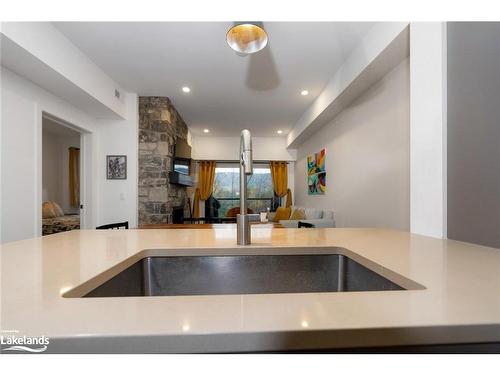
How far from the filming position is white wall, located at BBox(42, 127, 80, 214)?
19.0 feet

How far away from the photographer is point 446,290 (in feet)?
1.53

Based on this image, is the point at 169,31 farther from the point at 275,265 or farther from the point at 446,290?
the point at 446,290

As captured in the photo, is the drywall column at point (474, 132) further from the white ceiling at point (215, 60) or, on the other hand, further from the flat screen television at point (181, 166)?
the flat screen television at point (181, 166)

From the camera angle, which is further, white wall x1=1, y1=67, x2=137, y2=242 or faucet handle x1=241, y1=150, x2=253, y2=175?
white wall x1=1, y1=67, x2=137, y2=242

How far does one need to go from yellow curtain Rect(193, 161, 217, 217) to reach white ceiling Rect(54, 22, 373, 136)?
7.62ft

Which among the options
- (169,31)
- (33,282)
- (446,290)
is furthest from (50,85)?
(446,290)

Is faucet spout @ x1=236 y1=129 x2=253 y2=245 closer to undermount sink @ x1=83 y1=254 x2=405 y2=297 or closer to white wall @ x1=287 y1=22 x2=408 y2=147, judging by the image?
undermount sink @ x1=83 y1=254 x2=405 y2=297

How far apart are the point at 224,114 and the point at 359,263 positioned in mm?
4661

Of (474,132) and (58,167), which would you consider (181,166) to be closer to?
(58,167)

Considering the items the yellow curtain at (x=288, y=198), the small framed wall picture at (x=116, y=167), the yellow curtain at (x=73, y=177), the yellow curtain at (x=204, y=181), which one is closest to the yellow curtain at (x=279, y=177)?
the yellow curtain at (x=288, y=198)

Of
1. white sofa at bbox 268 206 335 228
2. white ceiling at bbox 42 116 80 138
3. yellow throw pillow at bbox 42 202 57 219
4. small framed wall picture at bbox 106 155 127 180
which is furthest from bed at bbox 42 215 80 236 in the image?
white sofa at bbox 268 206 335 228

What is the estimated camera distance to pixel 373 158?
2953 millimetres

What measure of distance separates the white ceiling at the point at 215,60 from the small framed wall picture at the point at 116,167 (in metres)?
1.09

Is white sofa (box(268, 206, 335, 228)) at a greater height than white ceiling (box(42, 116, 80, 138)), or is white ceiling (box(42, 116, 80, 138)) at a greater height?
white ceiling (box(42, 116, 80, 138))
